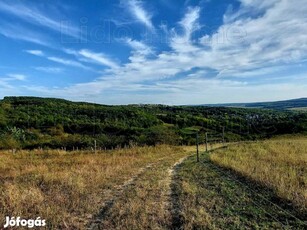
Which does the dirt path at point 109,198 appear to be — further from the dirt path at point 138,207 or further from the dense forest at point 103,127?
the dense forest at point 103,127

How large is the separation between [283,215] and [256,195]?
1.80 meters

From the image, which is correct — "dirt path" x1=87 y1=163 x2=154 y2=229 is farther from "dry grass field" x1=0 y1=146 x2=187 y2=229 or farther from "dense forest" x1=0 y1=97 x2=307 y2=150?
"dense forest" x1=0 y1=97 x2=307 y2=150

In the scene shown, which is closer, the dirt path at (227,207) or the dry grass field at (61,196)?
the dirt path at (227,207)

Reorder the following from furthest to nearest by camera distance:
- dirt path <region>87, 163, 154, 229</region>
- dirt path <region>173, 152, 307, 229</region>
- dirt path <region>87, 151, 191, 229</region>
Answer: dirt path <region>87, 163, 154, 229</region>
dirt path <region>87, 151, 191, 229</region>
dirt path <region>173, 152, 307, 229</region>

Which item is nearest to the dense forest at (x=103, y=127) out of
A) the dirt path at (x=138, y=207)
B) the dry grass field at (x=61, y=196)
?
the dry grass field at (x=61, y=196)

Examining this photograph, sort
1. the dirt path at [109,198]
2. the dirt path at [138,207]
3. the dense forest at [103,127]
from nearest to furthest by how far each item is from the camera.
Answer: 1. the dirt path at [138,207]
2. the dirt path at [109,198]
3. the dense forest at [103,127]

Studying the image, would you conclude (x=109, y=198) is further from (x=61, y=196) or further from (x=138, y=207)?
(x=138, y=207)

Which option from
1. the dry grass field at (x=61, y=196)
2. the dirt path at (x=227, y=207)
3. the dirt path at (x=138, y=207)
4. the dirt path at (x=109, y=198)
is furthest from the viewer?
the dry grass field at (x=61, y=196)

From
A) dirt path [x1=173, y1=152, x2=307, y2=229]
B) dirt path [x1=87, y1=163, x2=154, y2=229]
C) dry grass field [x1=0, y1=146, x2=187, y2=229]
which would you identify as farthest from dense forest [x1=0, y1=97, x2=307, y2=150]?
dirt path [x1=173, y1=152, x2=307, y2=229]

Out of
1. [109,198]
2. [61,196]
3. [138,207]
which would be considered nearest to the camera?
[138,207]

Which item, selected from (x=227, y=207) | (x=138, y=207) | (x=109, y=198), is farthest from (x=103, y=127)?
(x=227, y=207)

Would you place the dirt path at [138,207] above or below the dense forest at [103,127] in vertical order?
above

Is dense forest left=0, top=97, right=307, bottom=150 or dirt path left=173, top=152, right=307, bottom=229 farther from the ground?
dirt path left=173, top=152, right=307, bottom=229

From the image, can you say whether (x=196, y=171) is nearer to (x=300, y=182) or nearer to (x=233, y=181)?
(x=233, y=181)
